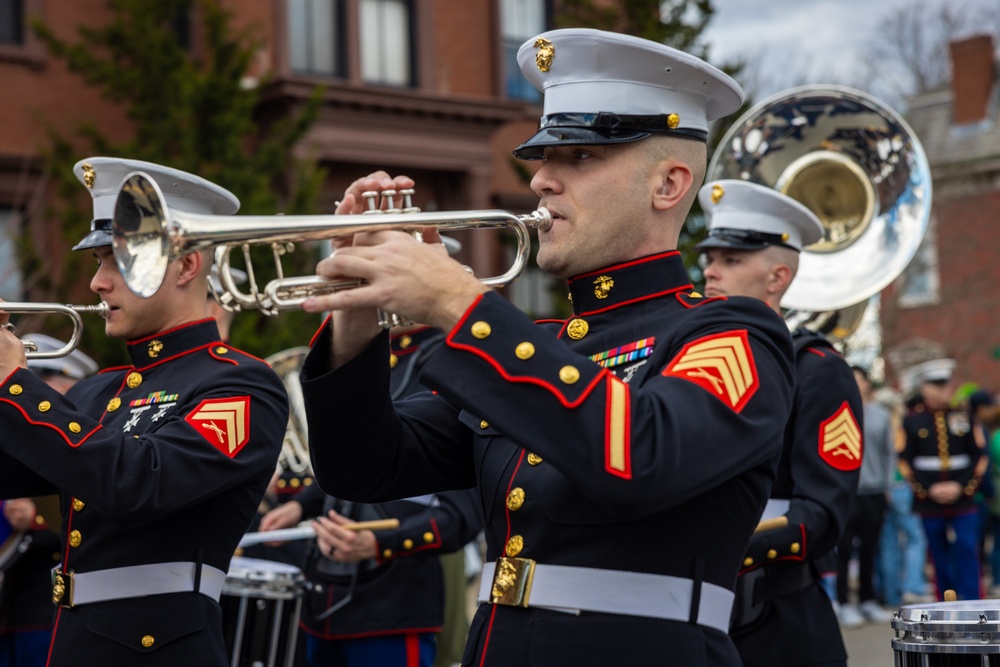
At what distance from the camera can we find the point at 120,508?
3.56m

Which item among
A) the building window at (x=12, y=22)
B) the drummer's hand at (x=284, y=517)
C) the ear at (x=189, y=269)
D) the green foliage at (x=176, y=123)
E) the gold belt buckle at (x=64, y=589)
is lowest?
the gold belt buckle at (x=64, y=589)

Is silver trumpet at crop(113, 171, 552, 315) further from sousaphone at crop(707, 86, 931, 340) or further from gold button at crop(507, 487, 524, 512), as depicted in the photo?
sousaphone at crop(707, 86, 931, 340)

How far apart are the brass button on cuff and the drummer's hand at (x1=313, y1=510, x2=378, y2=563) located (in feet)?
10.7

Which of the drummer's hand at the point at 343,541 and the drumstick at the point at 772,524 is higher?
the drummer's hand at the point at 343,541

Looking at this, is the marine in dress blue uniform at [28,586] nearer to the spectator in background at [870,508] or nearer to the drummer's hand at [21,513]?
the drummer's hand at [21,513]

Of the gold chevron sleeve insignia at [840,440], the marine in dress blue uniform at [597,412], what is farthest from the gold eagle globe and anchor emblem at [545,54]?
the gold chevron sleeve insignia at [840,440]

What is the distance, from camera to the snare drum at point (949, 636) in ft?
10.6

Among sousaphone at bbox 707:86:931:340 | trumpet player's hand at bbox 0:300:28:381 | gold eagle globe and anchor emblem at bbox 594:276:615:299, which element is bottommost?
gold eagle globe and anchor emblem at bbox 594:276:615:299

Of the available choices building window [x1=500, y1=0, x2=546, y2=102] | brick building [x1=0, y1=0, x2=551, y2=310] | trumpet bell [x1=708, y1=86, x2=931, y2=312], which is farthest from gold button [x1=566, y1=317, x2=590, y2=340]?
building window [x1=500, y1=0, x2=546, y2=102]

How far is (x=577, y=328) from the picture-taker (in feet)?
9.81

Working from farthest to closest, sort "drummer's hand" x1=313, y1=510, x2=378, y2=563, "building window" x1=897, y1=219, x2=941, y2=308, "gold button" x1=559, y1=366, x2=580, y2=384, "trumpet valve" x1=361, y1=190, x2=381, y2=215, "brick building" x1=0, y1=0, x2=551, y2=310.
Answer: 1. "building window" x1=897, y1=219, x2=941, y2=308
2. "brick building" x1=0, y1=0, x2=551, y2=310
3. "drummer's hand" x1=313, y1=510, x2=378, y2=563
4. "trumpet valve" x1=361, y1=190, x2=381, y2=215
5. "gold button" x1=559, y1=366, x2=580, y2=384

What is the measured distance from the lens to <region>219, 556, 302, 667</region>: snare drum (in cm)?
525

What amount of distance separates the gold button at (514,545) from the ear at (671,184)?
2.44ft

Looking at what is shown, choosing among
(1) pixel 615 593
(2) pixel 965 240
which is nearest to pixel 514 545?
(1) pixel 615 593
